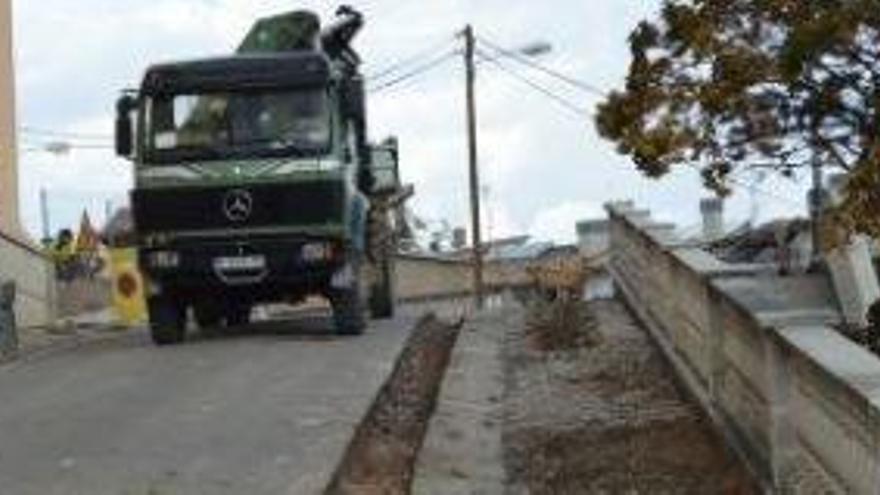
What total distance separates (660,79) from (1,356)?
13310 millimetres

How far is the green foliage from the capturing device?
39.5ft

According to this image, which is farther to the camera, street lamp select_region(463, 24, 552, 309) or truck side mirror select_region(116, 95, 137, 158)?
street lamp select_region(463, 24, 552, 309)

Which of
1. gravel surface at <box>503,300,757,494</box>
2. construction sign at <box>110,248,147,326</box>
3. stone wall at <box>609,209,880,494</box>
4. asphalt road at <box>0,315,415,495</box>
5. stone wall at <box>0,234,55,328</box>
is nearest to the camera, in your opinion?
stone wall at <box>609,209,880,494</box>

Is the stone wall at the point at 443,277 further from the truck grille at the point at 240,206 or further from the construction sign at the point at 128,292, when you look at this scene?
the truck grille at the point at 240,206

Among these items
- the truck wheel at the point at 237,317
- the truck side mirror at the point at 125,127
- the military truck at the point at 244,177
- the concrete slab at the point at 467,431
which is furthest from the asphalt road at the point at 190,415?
the truck wheel at the point at 237,317

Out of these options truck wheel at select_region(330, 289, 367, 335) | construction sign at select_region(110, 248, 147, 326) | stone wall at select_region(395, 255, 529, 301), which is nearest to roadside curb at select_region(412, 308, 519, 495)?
truck wheel at select_region(330, 289, 367, 335)

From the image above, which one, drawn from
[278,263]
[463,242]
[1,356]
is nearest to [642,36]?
[278,263]

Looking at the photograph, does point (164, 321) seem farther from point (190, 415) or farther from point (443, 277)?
point (443, 277)

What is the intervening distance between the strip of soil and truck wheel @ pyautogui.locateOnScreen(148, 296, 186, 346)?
275cm

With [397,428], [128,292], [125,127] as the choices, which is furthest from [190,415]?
[128,292]

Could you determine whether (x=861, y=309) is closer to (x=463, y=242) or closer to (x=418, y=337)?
(x=418, y=337)

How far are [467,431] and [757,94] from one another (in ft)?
14.6

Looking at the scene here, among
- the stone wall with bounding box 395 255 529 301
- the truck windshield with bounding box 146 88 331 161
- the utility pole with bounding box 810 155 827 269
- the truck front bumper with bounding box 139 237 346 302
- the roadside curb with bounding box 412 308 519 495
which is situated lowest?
the roadside curb with bounding box 412 308 519 495

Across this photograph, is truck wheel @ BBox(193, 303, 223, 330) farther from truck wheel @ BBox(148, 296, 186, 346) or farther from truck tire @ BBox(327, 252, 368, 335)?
truck tire @ BBox(327, 252, 368, 335)
